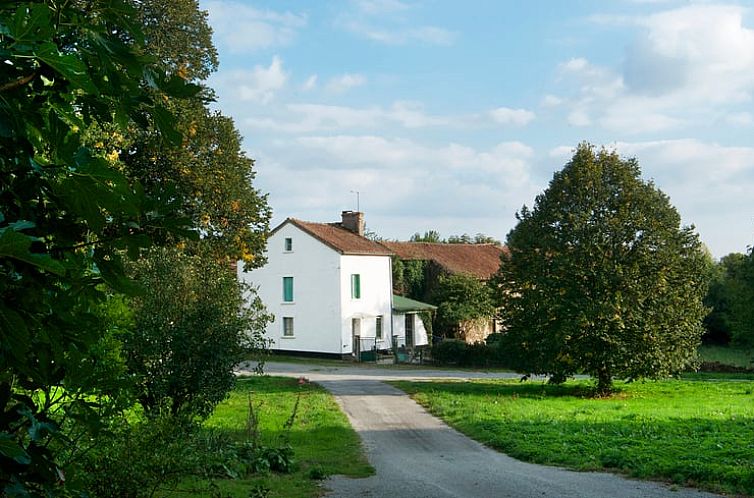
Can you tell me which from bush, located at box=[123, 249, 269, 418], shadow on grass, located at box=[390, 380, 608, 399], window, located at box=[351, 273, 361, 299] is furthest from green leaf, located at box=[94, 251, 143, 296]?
window, located at box=[351, 273, 361, 299]

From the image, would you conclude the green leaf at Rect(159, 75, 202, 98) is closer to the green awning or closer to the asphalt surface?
the asphalt surface

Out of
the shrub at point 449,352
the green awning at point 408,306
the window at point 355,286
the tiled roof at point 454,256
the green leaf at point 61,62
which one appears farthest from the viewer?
the tiled roof at point 454,256

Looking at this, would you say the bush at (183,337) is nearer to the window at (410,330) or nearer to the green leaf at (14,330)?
the green leaf at (14,330)

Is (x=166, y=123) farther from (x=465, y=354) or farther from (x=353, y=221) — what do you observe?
(x=353, y=221)

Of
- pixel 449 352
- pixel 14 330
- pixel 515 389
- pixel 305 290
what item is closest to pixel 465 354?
pixel 449 352

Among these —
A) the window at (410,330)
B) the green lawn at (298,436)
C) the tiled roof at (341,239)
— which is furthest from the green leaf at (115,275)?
the window at (410,330)

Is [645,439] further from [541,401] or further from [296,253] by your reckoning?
[296,253]

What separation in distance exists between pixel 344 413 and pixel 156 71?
66.6 ft

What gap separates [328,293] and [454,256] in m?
14.0

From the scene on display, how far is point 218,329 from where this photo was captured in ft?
48.1

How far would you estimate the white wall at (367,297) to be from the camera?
46344mm

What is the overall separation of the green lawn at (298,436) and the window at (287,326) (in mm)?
18215

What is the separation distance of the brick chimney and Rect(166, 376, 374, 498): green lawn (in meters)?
23.2

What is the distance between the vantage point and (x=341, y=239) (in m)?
48.5
